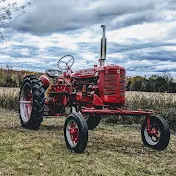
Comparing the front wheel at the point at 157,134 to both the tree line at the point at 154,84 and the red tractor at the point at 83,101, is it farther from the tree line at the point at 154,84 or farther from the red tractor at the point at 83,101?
the tree line at the point at 154,84

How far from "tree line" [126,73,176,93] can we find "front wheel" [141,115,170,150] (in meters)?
6.84

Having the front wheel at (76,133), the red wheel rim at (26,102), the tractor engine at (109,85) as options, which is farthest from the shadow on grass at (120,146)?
the red wheel rim at (26,102)

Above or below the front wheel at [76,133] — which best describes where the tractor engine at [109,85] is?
above

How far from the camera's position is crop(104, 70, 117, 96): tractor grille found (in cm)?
690

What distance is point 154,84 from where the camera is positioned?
1633 cm

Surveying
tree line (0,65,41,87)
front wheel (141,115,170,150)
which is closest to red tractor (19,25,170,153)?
front wheel (141,115,170,150)

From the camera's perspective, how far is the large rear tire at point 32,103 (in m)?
7.73

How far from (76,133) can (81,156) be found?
0.53 metres

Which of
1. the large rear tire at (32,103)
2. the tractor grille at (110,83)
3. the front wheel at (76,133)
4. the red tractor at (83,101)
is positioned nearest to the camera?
the front wheel at (76,133)

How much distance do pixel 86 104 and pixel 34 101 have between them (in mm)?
1174

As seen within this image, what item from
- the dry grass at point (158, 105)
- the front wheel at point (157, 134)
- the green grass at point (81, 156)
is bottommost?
the green grass at point (81, 156)

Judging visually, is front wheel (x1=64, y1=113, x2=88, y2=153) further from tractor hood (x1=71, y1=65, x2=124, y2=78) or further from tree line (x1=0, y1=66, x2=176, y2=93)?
tree line (x1=0, y1=66, x2=176, y2=93)

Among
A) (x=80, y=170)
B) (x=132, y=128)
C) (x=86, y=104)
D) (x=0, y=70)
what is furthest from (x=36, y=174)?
(x=0, y=70)

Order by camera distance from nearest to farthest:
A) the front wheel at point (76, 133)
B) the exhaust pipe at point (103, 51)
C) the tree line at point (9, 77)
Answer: the front wheel at point (76, 133) → the exhaust pipe at point (103, 51) → the tree line at point (9, 77)
